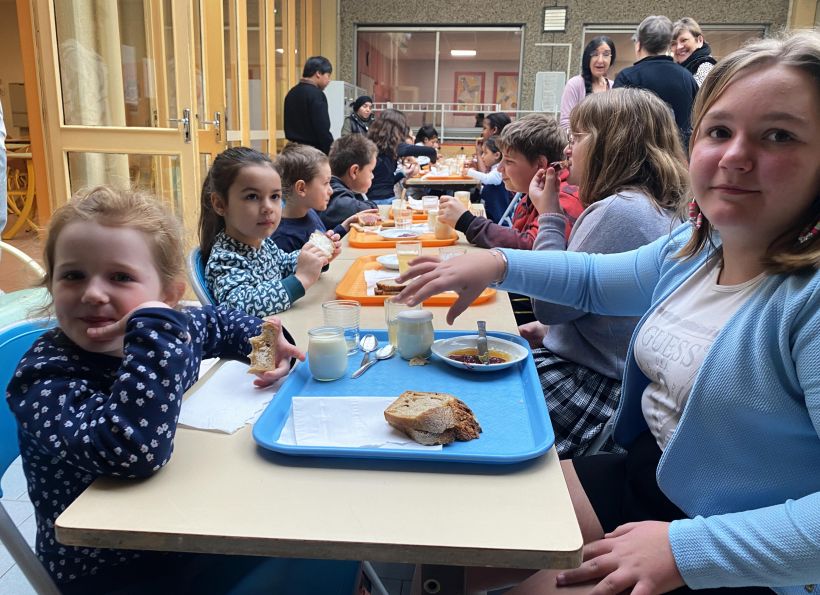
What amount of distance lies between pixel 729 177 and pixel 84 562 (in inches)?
45.7

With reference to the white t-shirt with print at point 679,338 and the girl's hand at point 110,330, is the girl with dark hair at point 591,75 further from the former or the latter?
the girl's hand at point 110,330

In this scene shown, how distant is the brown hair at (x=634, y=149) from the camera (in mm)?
1680

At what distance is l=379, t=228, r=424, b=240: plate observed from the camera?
2659mm

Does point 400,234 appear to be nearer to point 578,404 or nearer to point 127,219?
point 578,404

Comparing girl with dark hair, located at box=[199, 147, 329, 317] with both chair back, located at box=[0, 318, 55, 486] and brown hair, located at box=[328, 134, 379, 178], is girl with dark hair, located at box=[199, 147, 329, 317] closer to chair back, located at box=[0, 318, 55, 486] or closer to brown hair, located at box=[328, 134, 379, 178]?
chair back, located at box=[0, 318, 55, 486]

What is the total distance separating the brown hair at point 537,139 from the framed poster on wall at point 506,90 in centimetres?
728

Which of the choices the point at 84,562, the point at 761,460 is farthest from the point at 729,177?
the point at 84,562

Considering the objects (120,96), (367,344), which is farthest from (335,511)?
(120,96)

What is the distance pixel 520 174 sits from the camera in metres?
2.64

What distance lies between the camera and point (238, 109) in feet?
18.6

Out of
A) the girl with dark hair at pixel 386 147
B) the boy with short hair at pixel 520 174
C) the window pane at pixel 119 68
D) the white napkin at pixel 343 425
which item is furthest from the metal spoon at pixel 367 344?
the girl with dark hair at pixel 386 147

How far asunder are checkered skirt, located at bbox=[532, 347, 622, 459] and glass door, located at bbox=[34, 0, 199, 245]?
3.05 metres

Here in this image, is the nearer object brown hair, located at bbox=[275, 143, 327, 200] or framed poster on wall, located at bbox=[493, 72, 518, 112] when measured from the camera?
brown hair, located at bbox=[275, 143, 327, 200]

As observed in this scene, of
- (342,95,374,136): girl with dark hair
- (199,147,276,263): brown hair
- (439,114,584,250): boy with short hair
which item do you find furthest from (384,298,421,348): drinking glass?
(342,95,374,136): girl with dark hair
